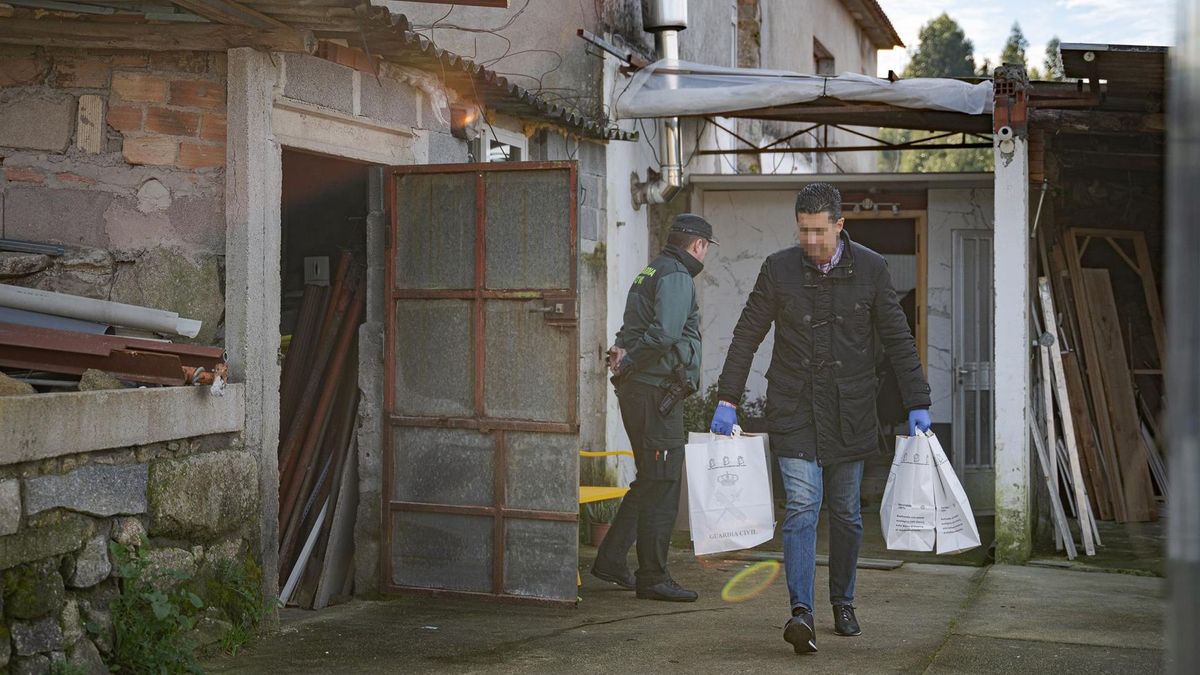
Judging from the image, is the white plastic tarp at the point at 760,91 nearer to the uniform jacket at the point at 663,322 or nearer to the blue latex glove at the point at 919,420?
the uniform jacket at the point at 663,322

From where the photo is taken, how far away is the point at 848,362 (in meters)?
5.58

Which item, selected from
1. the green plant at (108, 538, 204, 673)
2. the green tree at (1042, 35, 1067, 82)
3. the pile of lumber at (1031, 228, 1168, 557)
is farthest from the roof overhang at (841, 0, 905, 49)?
the green plant at (108, 538, 204, 673)

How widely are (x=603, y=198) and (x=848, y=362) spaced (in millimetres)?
4224

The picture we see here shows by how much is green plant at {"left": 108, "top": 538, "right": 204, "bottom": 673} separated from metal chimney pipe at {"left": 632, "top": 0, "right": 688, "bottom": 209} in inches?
238

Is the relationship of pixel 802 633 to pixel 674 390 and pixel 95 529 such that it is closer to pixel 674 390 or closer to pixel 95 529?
pixel 674 390

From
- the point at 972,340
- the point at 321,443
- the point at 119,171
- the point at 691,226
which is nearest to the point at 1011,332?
the point at 691,226

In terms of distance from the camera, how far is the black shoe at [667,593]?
22.2 ft

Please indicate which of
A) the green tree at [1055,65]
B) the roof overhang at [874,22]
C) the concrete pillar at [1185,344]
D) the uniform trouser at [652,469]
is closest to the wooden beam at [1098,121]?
the green tree at [1055,65]

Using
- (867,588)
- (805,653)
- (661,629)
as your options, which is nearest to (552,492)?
(661,629)

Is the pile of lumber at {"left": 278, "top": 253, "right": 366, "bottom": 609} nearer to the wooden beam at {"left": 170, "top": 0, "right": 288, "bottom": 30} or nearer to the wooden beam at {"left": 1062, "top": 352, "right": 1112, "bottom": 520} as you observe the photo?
the wooden beam at {"left": 170, "top": 0, "right": 288, "bottom": 30}

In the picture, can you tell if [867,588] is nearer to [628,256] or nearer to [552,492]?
[552,492]

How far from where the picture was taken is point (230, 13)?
16.7 ft

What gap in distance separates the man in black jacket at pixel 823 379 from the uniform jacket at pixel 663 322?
87 centimetres

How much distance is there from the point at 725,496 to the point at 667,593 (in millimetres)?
1160
